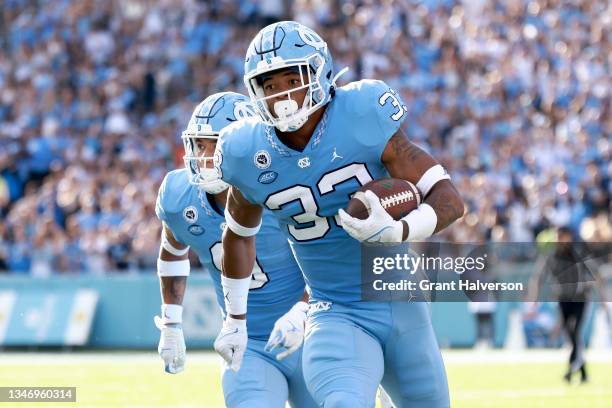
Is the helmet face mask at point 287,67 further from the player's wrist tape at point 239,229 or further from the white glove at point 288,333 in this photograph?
the white glove at point 288,333

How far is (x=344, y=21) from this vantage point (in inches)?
675

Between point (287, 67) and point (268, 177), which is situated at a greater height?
point (287, 67)

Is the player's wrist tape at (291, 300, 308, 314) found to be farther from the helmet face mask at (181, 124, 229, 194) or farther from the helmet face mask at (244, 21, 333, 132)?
the helmet face mask at (244, 21, 333, 132)

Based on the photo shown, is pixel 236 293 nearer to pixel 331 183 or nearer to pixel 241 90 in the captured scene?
pixel 331 183

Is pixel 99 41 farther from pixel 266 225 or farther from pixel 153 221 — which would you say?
pixel 266 225

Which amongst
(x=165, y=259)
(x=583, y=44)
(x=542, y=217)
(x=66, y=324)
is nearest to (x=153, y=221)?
(x=66, y=324)

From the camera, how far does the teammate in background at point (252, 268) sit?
16.0ft

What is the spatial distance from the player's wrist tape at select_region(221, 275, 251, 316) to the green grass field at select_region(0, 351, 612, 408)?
12.4 feet

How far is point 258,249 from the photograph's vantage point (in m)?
5.14

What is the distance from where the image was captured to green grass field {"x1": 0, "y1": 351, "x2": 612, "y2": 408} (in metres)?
8.73

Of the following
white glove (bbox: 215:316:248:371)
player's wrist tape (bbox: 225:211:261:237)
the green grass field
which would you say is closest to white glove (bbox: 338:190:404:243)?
player's wrist tape (bbox: 225:211:261:237)

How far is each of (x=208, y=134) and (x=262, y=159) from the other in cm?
92

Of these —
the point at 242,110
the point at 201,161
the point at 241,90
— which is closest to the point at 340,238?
the point at 201,161

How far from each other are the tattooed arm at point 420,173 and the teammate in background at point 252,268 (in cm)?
83
